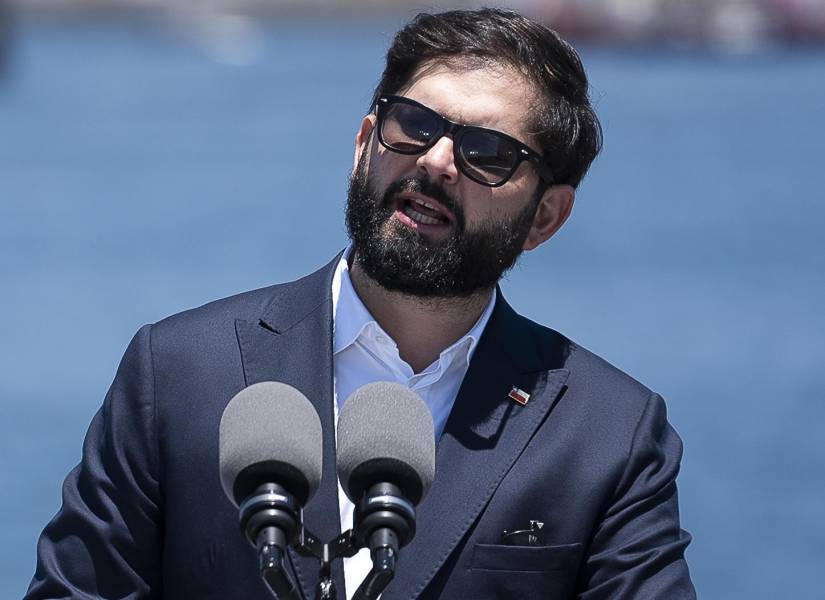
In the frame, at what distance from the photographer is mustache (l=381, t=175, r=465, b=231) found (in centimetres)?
350

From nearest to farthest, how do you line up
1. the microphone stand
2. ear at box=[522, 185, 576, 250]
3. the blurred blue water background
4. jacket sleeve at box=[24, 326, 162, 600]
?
the microphone stand
jacket sleeve at box=[24, 326, 162, 600]
ear at box=[522, 185, 576, 250]
the blurred blue water background

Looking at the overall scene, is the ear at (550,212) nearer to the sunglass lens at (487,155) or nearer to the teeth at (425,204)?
the sunglass lens at (487,155)

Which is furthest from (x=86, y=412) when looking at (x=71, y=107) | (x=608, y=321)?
(x=71, y=107)

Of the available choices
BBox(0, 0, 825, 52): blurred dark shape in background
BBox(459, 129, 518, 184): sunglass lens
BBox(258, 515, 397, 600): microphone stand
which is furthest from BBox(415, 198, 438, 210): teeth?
BBox(0, 0, 825, 52): blurred dark shape in background

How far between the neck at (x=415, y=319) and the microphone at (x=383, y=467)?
92cm

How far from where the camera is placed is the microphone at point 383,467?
254 cm

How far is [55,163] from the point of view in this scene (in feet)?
117

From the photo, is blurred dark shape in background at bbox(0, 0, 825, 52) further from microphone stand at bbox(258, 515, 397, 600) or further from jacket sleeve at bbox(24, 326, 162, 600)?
microphone stand at bbox(258, 515, 397, 600)

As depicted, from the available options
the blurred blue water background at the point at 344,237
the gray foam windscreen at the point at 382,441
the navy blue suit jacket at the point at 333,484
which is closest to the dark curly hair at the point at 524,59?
the navy blue suit jacket at the point at 333,484

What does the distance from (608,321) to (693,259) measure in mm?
6415

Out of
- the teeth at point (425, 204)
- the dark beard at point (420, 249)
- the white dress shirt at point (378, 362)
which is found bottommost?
the white dress shirt at point (378, 362)

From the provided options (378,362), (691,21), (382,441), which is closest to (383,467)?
(382,441)

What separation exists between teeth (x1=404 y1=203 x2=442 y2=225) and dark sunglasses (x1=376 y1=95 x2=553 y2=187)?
0.12 m

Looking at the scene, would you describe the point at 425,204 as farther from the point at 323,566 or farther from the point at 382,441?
the point at 323,566
